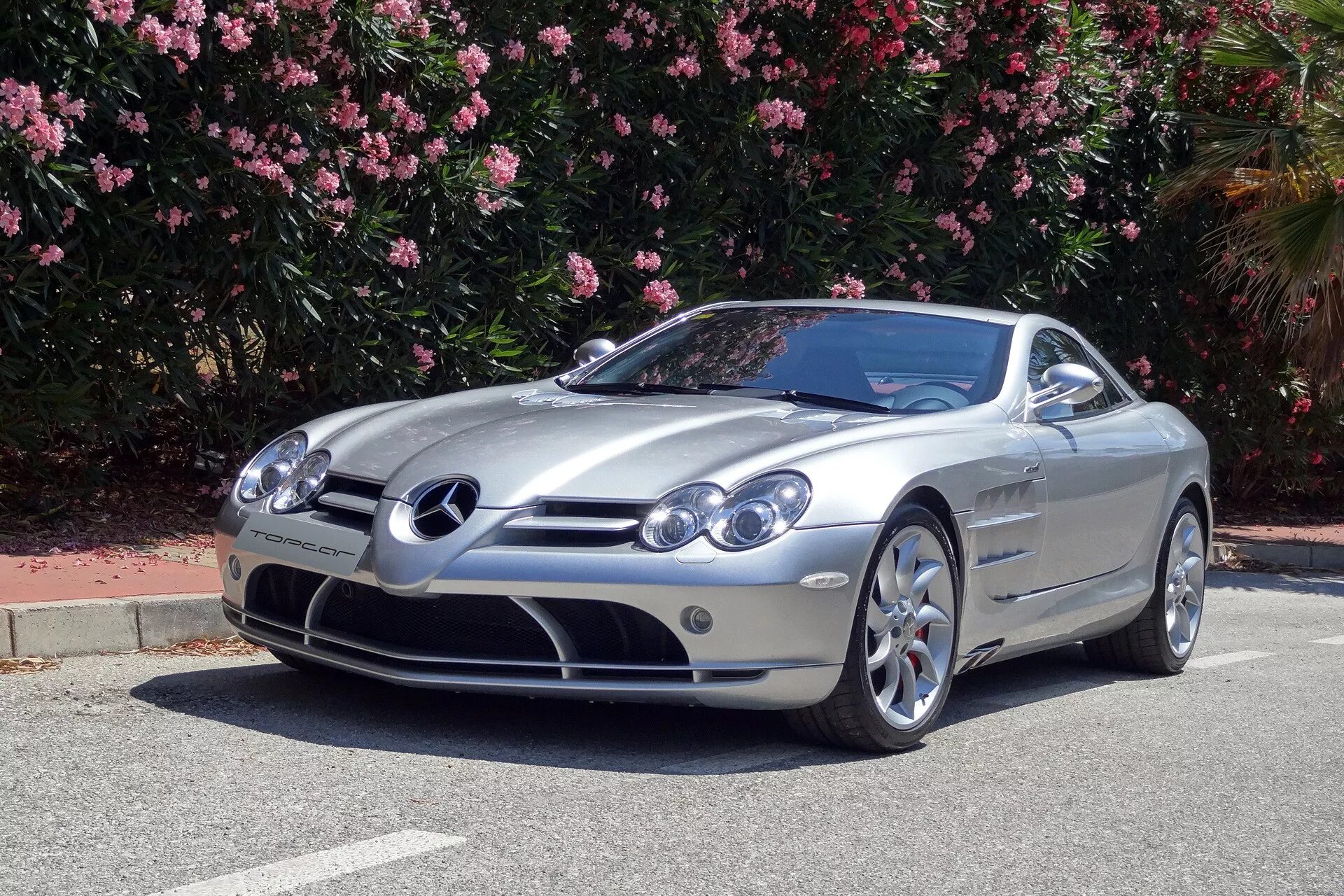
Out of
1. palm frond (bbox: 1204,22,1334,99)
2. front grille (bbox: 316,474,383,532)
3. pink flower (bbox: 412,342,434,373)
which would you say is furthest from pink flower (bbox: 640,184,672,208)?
palm frond (bbox: 1204,22,1334,99)

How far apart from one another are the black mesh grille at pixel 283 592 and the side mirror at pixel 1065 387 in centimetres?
254

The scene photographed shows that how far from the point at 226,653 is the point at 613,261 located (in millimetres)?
4170

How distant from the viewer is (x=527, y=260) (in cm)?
929

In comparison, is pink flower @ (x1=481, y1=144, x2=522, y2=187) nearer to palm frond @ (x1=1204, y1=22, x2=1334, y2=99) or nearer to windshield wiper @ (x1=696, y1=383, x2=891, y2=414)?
Result: windshield wiper @ (x1=696, y1=383, x2=891, y2=414)

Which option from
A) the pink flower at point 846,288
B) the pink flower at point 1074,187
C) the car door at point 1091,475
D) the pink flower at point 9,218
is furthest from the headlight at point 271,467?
the pink flower at point 1074,187

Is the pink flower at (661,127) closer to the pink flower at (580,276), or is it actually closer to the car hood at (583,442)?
the pink flower at (580,276)

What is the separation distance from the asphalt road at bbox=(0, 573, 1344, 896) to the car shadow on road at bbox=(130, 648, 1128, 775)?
13 mm

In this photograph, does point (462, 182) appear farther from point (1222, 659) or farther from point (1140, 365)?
point (1140, 365)

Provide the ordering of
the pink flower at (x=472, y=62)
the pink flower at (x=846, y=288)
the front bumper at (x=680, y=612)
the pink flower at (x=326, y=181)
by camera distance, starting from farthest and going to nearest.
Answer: the pink flower at (x=846, y=288) < the pink flower at (x=472, y=62) < the pink flower at (x=326, y=181) < the front bumper at (x=680, y=612)

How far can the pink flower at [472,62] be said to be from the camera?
27.9 ft

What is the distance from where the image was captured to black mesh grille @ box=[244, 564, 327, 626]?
200 inches

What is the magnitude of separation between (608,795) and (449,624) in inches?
29.3

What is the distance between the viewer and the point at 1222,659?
7.54 m

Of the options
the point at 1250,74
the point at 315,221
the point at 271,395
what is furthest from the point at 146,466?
the point at 1250,74
